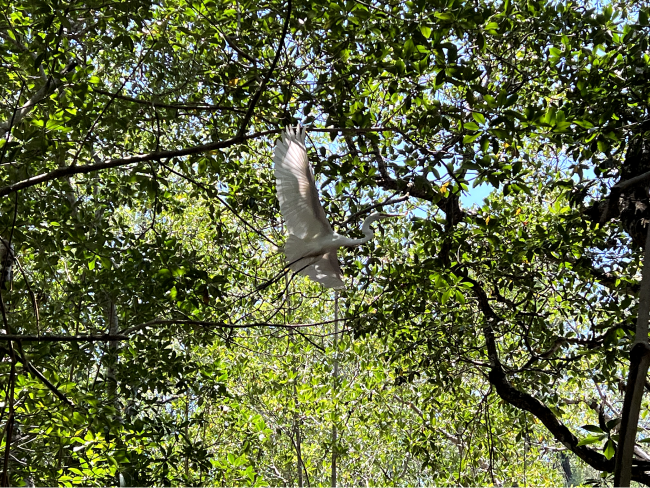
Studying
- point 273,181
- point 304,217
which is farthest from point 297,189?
point 273,181

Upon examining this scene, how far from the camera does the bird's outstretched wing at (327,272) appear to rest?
8.58 feet

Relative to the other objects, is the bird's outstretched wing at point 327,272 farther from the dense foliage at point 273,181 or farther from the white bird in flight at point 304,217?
the dense foliage at point 273,181

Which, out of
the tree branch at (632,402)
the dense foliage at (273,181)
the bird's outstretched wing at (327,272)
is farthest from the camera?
the bird's outstretched wing at (327,272)

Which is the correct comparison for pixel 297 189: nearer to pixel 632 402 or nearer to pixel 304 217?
pixel 304 217

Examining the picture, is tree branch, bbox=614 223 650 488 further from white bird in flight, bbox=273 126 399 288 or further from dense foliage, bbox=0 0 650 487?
white bird in flight, bbox=273 126 399 288

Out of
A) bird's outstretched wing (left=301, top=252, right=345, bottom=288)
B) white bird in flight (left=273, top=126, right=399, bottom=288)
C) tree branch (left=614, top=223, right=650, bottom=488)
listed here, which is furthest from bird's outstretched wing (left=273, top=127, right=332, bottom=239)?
tree branch (left=614, top=223, right=650, bottom=488)

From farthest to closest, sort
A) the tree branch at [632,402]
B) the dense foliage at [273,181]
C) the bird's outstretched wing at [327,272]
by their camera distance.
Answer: the bird's outstretched wing at [327,272] < the dense foliage at [273,181] < the tree branch at [632,402]

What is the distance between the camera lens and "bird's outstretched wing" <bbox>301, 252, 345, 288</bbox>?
2.62 metres

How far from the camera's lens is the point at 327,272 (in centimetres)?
267

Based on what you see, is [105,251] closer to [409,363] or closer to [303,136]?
[303,136]

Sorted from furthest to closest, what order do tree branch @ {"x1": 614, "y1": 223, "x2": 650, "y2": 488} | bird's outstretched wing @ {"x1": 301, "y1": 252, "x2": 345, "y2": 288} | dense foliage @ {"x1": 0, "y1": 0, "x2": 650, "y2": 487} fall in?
bird's outstretched wing @ {"x1": 301, "y1": 252, "x2": 345, "y2": 288}, dense foliage @ {"x1": 0, "y1": 0, "x2": 650, "y2": 487}, tree branch @ {"x1": 614, "y1": 223, "x2": 650, "y2": 488}

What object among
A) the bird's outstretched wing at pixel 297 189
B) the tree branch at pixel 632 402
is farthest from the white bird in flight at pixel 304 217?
the tree branch at pixel 632 402

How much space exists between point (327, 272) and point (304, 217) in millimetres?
454

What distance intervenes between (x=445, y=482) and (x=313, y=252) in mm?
3129
